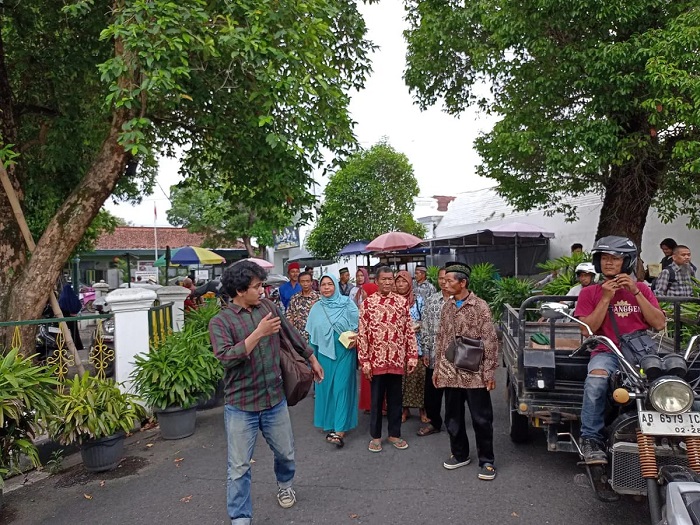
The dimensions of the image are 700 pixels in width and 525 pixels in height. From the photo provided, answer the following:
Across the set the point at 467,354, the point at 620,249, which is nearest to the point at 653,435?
the point at 620,249

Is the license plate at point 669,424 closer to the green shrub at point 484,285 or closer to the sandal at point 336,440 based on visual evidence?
the sandal at point 336,440

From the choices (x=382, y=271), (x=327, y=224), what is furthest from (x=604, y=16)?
(x=327, y=224)

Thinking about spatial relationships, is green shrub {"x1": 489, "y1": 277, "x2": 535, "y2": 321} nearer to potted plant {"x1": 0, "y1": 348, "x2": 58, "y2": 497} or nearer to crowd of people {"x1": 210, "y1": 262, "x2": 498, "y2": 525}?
crowd of people {"x1": 210, "y1": 262, "x2": 498, "y2": 525}

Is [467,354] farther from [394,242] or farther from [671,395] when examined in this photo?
[394,242]

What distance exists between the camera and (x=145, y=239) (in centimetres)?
3512

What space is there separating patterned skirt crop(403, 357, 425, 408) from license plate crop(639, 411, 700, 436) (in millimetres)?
2869

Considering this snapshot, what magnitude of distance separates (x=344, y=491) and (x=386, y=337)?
1360 mm

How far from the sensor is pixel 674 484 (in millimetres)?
2301

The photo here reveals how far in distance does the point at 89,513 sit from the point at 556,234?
14.8m

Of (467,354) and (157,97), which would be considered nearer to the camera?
(467,354)

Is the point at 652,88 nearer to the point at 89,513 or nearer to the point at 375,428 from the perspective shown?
the point at 375,428

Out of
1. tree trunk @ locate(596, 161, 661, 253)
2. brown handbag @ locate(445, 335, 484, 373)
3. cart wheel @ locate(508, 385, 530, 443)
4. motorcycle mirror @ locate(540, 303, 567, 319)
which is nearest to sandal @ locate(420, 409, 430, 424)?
cart wheel @ locate(508, 385, 530, 443)

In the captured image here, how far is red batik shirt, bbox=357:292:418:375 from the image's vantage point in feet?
15.1

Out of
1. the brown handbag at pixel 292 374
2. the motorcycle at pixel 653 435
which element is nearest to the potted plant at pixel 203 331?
the brown handbag at pixel 292 374
